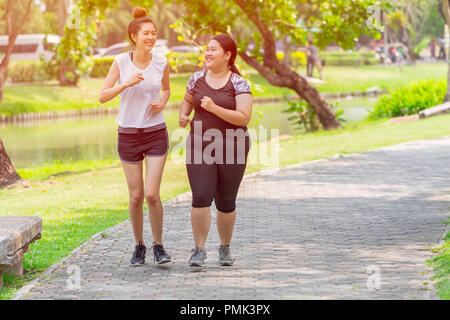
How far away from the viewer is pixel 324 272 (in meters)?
7.06

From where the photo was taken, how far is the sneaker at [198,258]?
7.19 m

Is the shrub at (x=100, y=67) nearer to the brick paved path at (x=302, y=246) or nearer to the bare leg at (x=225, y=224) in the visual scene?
the brick paved path at (x=302, y=246)

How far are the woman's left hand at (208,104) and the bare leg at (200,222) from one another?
2.86ft

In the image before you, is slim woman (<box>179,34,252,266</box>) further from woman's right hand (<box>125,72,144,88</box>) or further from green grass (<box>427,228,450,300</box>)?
green grass (<box>427,228,450,300</box>)

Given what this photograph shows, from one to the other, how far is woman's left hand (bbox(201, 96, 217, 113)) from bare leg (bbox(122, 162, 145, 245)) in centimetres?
90

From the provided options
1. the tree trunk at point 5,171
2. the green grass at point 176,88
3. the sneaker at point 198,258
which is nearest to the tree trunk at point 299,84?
the tree trunk at point 5,171

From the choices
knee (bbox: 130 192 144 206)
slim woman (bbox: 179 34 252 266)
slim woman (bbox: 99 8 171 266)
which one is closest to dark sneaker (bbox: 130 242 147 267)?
slim woman (bbox: 99 8 171 266)

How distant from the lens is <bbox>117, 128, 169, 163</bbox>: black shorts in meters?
7.23

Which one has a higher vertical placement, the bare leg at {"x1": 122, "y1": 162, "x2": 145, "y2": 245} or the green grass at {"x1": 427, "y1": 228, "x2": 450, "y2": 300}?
the bare leg at {"x1": 122, "y1": 162, "x2": 145, "y2": 245}

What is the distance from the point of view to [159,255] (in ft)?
24.1

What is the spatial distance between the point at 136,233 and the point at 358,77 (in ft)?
142

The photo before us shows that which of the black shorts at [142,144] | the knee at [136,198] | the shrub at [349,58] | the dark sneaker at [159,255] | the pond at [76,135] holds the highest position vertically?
the black shorts at [142,144]

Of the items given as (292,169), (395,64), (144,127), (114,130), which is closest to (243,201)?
(292,169)

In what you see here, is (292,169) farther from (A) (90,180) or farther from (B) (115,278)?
(B) (115,278)
